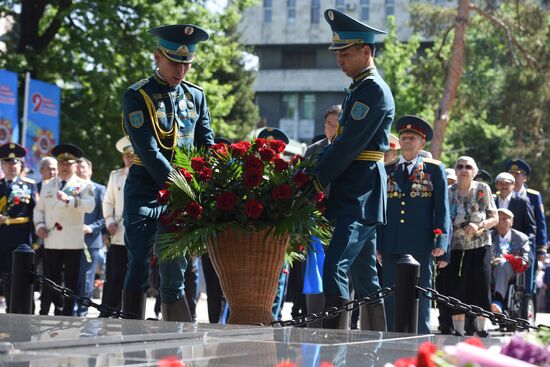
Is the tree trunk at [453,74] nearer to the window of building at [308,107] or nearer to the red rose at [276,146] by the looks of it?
the red rose at [276,146]

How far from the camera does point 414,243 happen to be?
9344 mm

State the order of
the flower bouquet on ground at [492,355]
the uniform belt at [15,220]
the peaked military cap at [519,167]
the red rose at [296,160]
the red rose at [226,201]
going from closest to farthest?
the flower bouquet on ground at [492,355] → the red rose at [226,201] → the red rose at [296,160] → the uniform belt at [15,220] → the peaked military cap at [519,167]

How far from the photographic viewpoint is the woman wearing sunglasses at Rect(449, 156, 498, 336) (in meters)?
11.6

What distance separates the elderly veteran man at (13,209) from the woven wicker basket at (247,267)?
6.27m

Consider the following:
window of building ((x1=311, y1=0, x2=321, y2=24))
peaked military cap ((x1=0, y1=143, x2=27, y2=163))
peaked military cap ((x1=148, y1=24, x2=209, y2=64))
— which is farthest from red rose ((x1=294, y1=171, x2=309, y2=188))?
window of building ((x1=311, y1=0, x2=321, y2=24))

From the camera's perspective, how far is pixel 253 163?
693cm

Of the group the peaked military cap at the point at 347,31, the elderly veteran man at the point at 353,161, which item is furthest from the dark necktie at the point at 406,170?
the peaked military cap at the point at 347,31

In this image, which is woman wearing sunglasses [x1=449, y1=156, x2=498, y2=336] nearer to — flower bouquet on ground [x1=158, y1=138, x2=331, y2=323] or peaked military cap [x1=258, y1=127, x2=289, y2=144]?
peaked military cap [x1=258, y1=127, x2=289, y2=144]

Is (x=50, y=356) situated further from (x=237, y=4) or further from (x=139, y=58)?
(x=237, y=4)

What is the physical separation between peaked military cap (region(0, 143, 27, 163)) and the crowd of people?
0.07ft

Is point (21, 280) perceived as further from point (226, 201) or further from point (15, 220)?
point (15, 220)

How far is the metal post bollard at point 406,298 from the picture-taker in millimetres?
7031

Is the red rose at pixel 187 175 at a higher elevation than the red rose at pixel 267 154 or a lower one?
lower

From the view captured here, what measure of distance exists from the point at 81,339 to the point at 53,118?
14.6 meters
